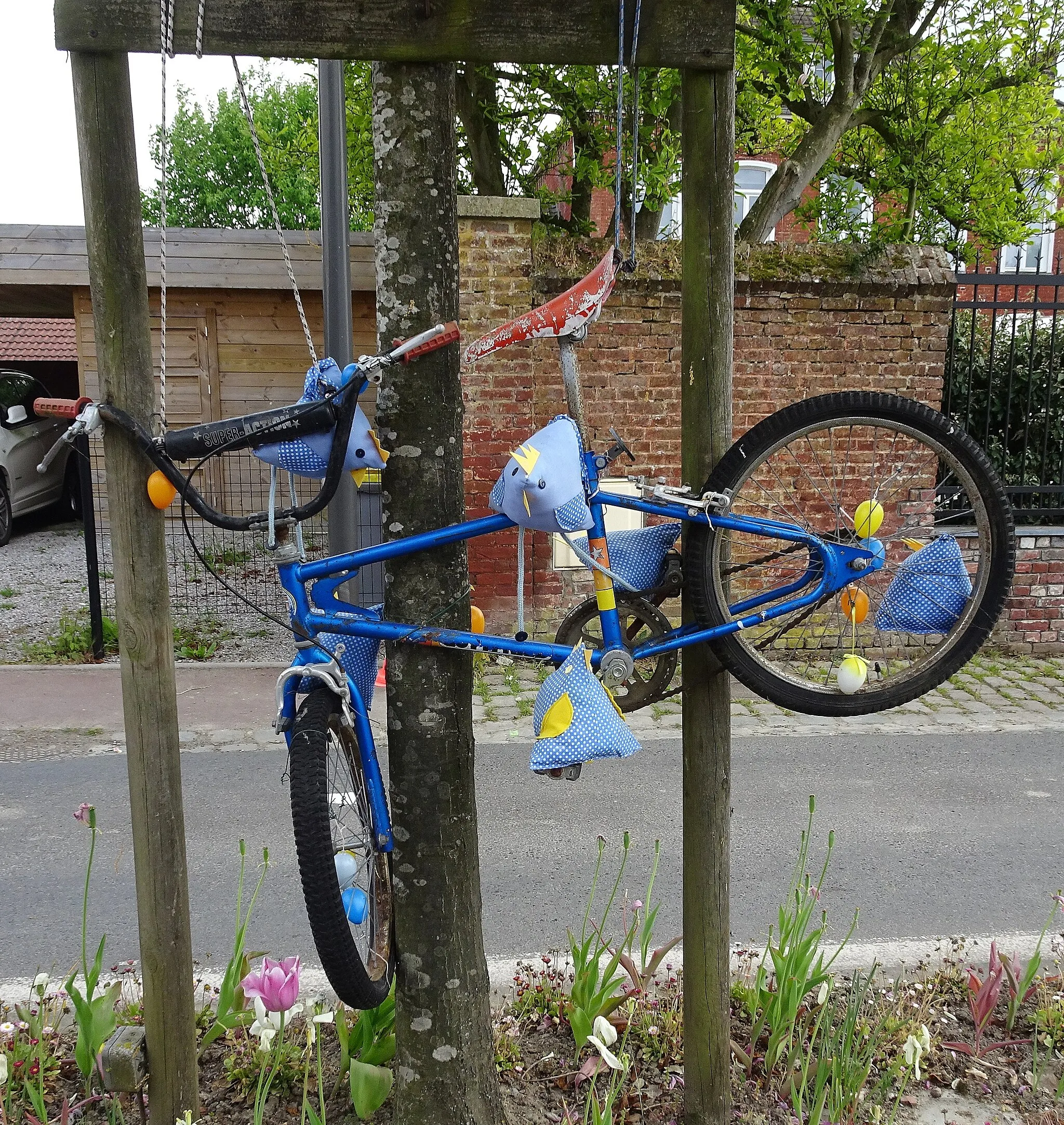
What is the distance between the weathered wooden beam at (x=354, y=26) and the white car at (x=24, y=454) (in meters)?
10.7

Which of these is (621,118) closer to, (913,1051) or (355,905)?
(355,905)

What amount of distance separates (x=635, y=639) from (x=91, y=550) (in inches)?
216

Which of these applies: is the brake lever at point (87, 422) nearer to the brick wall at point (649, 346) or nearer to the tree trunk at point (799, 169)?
the brick wall at point (649, 346)

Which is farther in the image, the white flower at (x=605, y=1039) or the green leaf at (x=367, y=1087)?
the green leaf at (x=367, y=1087)

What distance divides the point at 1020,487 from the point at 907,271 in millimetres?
1756

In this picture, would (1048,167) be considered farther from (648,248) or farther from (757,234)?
(648,248)

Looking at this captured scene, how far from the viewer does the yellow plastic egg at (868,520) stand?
93.5 inches

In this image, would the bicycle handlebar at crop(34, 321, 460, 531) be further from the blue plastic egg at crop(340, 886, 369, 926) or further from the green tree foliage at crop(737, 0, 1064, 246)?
the green tree foliage at crop(737, 0, 1064, 246)

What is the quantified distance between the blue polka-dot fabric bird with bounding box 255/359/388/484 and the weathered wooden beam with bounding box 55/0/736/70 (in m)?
0.60

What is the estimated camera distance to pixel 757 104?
9.69 meters

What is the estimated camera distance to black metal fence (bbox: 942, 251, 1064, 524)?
763cm

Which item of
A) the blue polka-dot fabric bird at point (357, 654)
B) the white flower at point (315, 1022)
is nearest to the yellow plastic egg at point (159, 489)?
the blue polka-dot fabric bird at point (357, 654)

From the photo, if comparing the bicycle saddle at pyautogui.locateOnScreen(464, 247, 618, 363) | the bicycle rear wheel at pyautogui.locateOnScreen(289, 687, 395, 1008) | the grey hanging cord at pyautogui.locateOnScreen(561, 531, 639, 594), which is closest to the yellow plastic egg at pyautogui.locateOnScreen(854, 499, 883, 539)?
the grey hanging cord at pyautogui.locateOnScreen(561, 531, 639, 594)

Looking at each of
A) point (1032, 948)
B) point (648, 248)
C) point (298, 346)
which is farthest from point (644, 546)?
point (298, 346)
